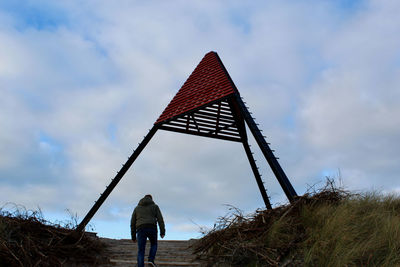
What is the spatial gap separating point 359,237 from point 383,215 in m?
1.44

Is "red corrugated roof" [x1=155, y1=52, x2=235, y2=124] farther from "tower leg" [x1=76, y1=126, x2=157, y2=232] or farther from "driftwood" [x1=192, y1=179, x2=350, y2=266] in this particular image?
"driftwood" [x1=192, y1=179, x2=350, y2=266]

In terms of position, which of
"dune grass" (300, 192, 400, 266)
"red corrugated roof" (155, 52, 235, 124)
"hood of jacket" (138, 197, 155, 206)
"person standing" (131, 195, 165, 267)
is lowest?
"dune grass" (300, 192, 400, 266)

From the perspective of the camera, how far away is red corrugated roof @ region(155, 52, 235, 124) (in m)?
11.5

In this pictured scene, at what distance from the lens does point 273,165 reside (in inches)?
377

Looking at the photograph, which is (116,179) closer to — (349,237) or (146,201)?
(146,201)

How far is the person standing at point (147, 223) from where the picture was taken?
787 cm

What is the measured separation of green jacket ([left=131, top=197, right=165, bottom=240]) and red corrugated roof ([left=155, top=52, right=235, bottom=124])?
13.7 feet

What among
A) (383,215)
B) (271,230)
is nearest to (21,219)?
(271,230)

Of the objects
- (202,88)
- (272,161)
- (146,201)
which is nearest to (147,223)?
(146,201)

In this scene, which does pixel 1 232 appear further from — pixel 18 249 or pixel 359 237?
pixel 359 237

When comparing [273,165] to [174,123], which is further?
[174,123]

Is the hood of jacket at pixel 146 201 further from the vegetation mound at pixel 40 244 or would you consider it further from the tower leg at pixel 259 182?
the tower leg at pixel 259 182

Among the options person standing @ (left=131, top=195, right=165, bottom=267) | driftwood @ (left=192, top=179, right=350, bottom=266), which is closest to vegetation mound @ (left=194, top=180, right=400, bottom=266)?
driftwood @ (left=192, top=179, right=350, bottom=266)

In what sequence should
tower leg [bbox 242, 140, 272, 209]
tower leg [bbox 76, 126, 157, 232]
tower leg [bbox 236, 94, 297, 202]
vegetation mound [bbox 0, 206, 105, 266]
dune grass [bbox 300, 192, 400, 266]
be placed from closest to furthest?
1. dune grass [bbox 300, 192, 400, 266]
2. vegetation mound [bbox 0, 206, 105, 266]
3. tower leg [bbox 236, 94, 297, 202]
4. tower leg [bbox 76, 126, 157, 232]
5. tower leg [bbox 242, 140, 272, 209]
